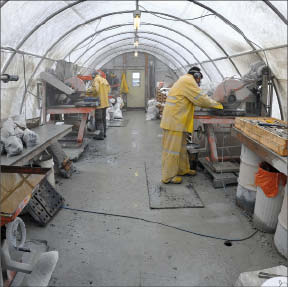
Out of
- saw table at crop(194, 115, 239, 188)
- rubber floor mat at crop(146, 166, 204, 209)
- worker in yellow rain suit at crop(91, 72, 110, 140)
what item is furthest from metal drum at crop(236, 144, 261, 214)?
worker in yellow rain suit at crop(91, 72, 110, 140)

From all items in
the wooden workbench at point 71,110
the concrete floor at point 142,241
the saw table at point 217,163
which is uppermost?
the wooden workbench at point 71,110

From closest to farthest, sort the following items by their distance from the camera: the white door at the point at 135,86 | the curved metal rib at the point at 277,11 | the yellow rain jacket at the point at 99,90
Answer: the curved metal rib at the point at 277,11 < the yellow rain jacket at the point at 99,90 < the white door at the point at 135,86

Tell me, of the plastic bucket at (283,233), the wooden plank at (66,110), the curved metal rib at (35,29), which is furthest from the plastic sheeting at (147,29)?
the plastic bucket at (283,233)

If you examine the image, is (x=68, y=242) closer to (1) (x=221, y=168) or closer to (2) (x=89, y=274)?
(2) (x=89, y=274)

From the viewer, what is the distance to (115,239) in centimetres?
334

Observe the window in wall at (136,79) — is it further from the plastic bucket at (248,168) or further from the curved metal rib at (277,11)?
the plastic bucket at (248,168)

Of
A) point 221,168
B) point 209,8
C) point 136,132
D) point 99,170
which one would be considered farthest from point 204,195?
point 136,132

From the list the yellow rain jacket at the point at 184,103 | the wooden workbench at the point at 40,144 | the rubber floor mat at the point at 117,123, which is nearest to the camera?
the wooden workbench at the point at 40,144

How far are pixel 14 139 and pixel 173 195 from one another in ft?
8.28

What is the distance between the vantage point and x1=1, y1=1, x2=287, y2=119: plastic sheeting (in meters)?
→ 4.96

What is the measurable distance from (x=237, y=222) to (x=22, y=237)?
2618 millimetres

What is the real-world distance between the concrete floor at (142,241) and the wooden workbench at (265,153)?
39.9 inches

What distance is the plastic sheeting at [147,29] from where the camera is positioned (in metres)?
4.96

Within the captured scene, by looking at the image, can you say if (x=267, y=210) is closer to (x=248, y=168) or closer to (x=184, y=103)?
(x=248, y=168)
